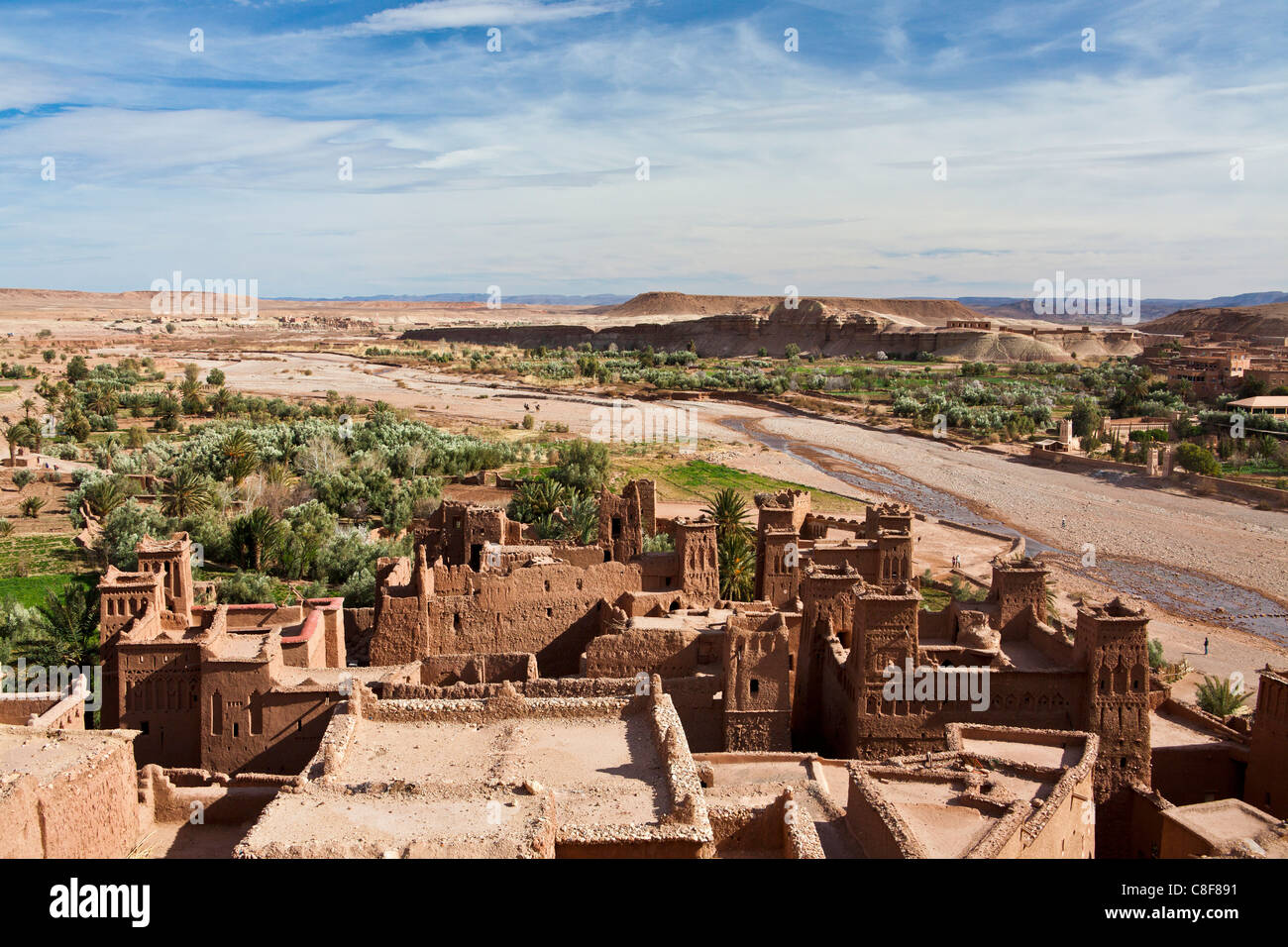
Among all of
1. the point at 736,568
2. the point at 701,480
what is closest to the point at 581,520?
the point at 736,568

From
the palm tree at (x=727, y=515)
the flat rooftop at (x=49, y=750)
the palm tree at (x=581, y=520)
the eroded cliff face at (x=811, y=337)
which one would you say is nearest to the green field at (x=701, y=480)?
the palm tree at (x=727, y=515)

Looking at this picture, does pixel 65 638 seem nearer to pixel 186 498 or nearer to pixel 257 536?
pixel 257 536

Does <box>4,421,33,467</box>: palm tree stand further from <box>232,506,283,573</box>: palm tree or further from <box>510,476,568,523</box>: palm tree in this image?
<box>510,476,568,523</box>: palm tree

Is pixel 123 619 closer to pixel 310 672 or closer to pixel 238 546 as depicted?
pixel 310 672

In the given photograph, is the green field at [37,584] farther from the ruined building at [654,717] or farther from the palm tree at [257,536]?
the ruined building at [654,717]

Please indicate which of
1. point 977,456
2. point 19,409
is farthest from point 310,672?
point 19,409

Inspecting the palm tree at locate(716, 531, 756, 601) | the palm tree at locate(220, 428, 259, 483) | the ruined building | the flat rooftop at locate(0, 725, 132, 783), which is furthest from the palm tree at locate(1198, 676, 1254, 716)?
the palm tree at locate(220, 428, 259, 483)
